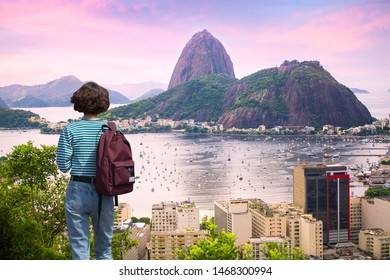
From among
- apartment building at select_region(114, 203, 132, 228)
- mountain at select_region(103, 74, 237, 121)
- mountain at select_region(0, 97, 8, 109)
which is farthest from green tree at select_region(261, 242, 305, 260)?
mountain at select_region(0, 97, 8, 109)

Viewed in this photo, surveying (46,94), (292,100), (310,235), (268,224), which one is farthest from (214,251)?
(292,100)

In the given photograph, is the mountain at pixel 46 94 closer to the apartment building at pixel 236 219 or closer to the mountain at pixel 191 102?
the mountain at pixel 191 102

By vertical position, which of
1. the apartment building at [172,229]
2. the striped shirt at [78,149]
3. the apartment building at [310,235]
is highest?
the striped shirt at [78,149]

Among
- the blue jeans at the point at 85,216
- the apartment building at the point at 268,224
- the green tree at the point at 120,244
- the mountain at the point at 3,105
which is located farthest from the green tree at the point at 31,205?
the apartment building at the point at 268,224

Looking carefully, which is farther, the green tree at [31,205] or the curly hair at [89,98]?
the green tree at [31,205]

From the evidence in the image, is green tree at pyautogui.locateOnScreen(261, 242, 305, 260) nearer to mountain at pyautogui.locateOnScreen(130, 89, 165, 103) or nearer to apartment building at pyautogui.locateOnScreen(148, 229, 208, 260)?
apartment building at pyautogui.locateOnScreen(148, 229, 208, 260)

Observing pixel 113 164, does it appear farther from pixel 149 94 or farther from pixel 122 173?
pixel 149 94
